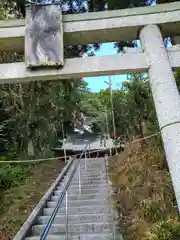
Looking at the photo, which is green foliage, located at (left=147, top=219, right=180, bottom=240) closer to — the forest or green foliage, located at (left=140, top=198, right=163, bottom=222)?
the forest

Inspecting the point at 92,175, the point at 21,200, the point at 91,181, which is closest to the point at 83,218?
the point at 21,200

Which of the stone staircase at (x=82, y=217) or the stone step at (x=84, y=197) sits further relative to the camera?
the stone step at (x=84, y=197)

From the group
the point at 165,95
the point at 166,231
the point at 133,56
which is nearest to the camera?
the point at 165,95

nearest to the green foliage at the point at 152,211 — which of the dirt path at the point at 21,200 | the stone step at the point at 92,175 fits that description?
the dirt path at the point at 21,200

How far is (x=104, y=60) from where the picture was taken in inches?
162

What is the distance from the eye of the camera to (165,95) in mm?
3730

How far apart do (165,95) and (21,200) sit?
16.9 ft

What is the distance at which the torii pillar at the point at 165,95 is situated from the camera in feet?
11.3

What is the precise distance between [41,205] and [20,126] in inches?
264

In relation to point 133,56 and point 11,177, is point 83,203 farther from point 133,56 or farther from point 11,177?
point 133,56

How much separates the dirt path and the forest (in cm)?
12

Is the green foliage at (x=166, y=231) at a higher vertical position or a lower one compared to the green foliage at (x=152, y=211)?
lower

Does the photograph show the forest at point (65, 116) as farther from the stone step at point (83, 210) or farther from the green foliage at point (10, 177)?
the stone step at point (83, 210)

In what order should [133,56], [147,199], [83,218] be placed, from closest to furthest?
[133,56] → [147,199] → [83,218]
